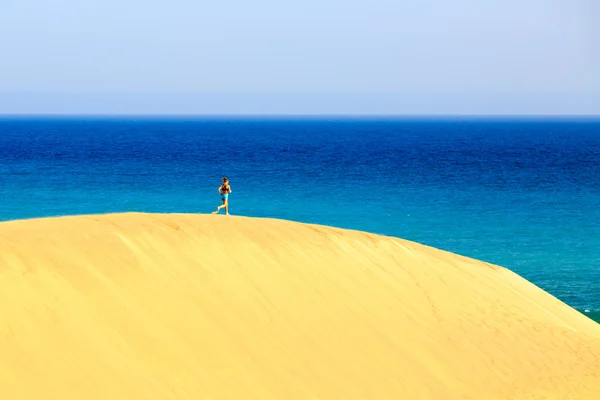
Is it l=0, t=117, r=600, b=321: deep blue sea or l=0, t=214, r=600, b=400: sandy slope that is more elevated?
l=0, t=214, r=600, b=400: sandy slope

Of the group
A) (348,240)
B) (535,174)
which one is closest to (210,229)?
(348,240)

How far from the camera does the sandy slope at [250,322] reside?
34.6 ft

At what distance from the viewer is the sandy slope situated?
1055 cm

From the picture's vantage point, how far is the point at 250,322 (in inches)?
490

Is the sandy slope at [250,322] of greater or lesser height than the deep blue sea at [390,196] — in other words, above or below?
above

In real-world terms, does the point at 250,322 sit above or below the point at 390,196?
above

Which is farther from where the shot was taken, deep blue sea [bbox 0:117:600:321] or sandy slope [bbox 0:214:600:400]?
deep blue sea [bbox 0:117:600:321]

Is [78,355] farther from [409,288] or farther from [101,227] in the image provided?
[409,288]

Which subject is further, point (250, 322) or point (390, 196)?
point (390, 196)

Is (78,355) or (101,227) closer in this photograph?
(78,355)

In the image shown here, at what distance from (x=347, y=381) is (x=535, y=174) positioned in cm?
5787

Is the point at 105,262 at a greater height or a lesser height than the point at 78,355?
greater

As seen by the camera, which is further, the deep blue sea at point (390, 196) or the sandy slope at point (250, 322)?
the deep blue sea at point (390, 196)

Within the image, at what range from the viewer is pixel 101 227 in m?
13.3
